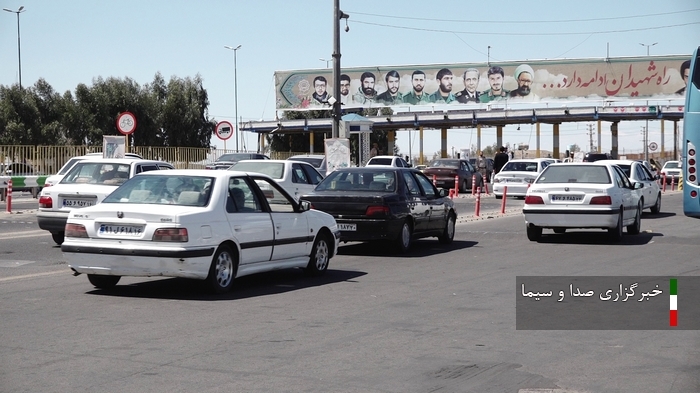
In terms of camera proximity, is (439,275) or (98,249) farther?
(439,275)

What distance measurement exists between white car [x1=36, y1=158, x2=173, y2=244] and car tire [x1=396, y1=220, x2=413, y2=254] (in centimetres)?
503

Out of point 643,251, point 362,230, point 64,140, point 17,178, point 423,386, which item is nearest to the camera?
point 423,386

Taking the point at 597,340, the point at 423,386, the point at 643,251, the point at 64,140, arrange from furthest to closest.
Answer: the point at 64,140 < the point at 643,251 < the point at 597,340 < the point at 423,386

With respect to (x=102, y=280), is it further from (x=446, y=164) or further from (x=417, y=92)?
(x=417, y=92)

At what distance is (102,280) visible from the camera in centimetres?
1128

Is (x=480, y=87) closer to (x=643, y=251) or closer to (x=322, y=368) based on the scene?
(x=643, y=251)

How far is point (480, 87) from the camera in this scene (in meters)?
63.0

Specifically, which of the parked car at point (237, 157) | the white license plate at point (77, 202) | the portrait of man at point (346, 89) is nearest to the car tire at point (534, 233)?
the white license plate at point (77, 202)

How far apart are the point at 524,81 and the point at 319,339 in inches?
2205

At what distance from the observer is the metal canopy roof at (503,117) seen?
198 ft

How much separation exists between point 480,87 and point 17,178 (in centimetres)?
3515

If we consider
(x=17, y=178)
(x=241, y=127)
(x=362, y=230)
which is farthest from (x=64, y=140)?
(x=362, y=230)

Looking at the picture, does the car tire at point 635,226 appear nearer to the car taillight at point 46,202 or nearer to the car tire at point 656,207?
the car tire at point 656,207

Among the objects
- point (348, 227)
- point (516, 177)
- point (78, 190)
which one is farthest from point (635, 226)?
point (516, 177)
